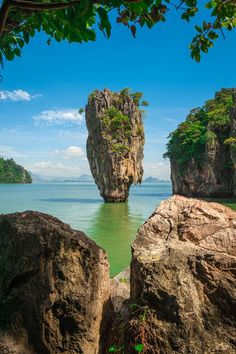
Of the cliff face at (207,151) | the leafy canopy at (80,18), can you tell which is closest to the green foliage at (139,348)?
the leafy canopy at (80,18)

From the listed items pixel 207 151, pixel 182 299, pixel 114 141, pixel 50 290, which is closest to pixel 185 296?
pixel 182 299

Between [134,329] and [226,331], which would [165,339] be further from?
[226,331]

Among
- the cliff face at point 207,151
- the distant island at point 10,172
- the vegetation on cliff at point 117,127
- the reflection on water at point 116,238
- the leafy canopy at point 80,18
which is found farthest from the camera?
the distant island at point 10,172

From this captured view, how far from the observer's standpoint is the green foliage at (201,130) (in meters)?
36.1

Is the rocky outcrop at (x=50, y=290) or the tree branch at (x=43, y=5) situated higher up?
the tree branch at (x=43, y=5)

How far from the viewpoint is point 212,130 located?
36.5m

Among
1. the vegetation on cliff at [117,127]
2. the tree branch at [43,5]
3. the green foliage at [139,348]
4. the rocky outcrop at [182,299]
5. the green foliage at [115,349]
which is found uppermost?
the vegetation on cliff at [117,127]

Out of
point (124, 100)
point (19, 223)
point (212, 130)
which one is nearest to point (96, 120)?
point (124, 100)

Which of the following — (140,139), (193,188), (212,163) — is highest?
(140,139)

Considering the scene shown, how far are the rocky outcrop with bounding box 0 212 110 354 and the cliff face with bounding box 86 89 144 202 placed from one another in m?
28.8

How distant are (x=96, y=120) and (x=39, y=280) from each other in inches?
1228

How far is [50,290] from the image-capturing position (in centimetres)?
270

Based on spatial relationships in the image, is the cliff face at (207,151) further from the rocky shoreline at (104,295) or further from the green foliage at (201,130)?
the rocky shoreline at (104,295)

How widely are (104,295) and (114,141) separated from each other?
1168 inches
